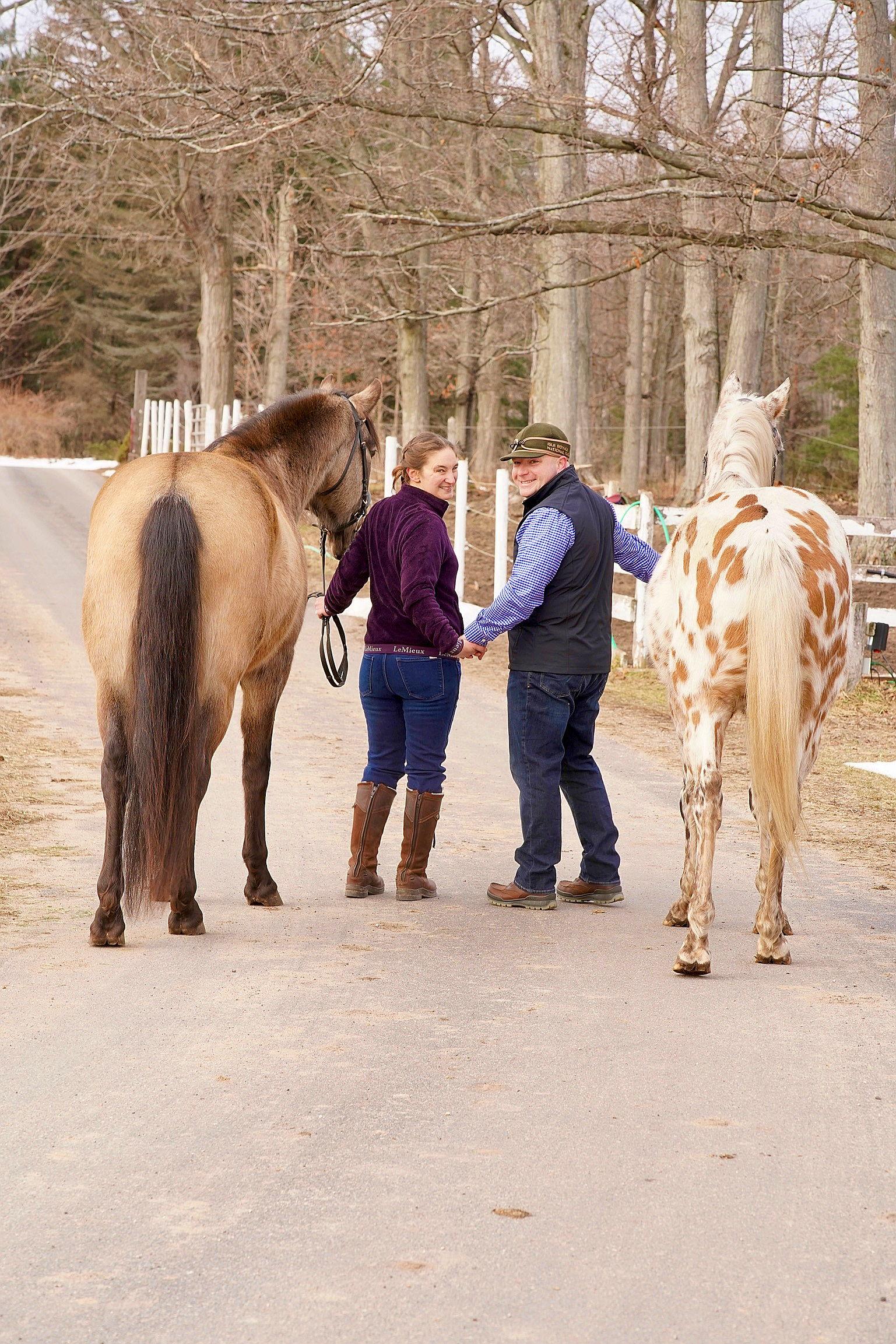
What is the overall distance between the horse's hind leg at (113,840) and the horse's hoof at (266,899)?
2.59ft

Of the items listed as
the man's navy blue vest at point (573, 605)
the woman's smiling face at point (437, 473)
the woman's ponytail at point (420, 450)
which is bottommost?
the man's navy blue vest at point (573, 605)

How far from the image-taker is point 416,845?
590 centimetres

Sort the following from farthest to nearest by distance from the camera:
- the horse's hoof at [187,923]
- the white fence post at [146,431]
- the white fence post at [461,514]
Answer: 1. the white fence post at [146,431]
2. the white fence post at [461,514]
3. the horse's hoof at [187,923]

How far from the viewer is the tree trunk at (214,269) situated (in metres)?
27.9

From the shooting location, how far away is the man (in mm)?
5770

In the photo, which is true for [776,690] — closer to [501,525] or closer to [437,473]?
[437,473]

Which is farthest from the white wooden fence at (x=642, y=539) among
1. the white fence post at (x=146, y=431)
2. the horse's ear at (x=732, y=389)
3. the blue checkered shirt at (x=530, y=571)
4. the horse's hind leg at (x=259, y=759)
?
the white fence post at (x=146, y=431)

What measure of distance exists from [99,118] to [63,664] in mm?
5721

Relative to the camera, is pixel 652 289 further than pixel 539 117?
Yes

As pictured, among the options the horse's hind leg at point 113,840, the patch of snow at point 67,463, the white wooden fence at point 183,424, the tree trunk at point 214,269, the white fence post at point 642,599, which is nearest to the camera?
the horse's hind leg at point 113,840

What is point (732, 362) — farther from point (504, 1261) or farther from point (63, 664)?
point (504, 1261)

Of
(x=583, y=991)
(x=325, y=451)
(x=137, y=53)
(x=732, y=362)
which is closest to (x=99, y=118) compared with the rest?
(x=137, y=53)

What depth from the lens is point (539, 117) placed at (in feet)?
45.6

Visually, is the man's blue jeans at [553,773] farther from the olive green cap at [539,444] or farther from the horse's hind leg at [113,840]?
the horse's hind leg at [113,840]
